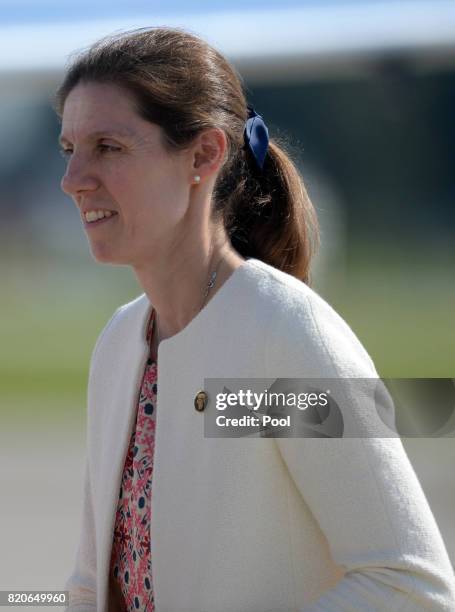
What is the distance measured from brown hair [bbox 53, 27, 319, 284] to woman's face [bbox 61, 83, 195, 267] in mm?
31

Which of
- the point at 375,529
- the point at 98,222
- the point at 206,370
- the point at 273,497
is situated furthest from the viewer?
the point at 98,222

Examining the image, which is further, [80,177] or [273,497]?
Answer: [80,177]

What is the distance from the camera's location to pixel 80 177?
176cm

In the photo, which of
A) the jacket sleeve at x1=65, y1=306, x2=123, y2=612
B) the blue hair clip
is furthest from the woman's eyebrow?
the jacket sleeve at x1=65, y1=306, x2=123, y2=612

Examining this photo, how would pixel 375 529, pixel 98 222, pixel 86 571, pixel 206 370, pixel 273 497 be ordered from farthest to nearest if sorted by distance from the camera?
1. pixel 86 571
2. pixel 98 222
3. pixel 206 370
4. pixel 273 497
5. pixel 375 529

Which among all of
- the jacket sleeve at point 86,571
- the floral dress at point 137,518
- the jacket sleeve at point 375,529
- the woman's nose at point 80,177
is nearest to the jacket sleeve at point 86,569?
the jacket sleeve at point 86,571

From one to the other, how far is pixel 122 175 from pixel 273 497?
24.9 inches

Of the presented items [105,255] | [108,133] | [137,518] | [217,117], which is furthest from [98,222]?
[137,518]

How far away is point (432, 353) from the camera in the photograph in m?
6.72

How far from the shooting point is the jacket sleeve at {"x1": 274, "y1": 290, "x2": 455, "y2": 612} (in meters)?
1.42

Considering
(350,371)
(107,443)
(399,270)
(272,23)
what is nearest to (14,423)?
(399,270)

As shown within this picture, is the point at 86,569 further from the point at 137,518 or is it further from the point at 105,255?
the point at 105,255

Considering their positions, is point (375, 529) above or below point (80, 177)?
below

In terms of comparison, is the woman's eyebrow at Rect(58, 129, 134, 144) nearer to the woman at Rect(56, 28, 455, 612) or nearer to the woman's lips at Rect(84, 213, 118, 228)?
the woman at Rect(56, 28, 455, 612)
